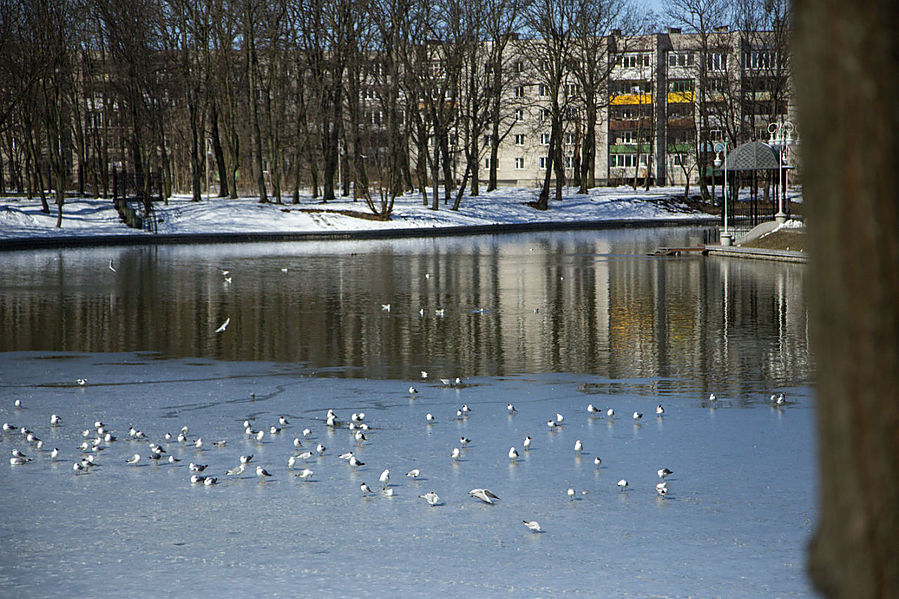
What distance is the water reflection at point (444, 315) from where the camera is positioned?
13461 mm

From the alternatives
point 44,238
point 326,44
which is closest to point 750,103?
point 326,44

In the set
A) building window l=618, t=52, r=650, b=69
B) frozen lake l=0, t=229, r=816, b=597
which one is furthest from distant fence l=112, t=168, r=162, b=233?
building window l=618, t=52, r=650, b=69

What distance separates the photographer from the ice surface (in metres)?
5.86

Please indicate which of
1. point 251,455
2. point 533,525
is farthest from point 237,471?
point 533,525

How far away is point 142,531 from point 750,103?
66.2 metres

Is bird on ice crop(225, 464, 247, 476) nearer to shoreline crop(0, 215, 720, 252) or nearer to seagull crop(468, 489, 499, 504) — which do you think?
seagull crop(468, 489, 499, 504)

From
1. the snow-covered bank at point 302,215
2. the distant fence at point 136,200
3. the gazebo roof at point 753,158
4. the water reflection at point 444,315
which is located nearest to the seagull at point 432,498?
the water reflection at point 444,315

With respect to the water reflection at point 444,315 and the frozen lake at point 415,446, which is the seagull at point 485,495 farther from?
the water reflection at point 444,315

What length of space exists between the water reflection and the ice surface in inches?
78.9

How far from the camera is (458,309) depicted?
19.1 meters

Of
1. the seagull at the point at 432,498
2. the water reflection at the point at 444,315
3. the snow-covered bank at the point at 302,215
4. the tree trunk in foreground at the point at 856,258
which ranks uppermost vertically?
the snow-covered bank at the point at 302,215

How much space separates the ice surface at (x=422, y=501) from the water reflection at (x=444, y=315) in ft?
6.57

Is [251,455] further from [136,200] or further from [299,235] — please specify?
[136,200]

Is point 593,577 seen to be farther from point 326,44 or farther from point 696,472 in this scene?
point 326,44
